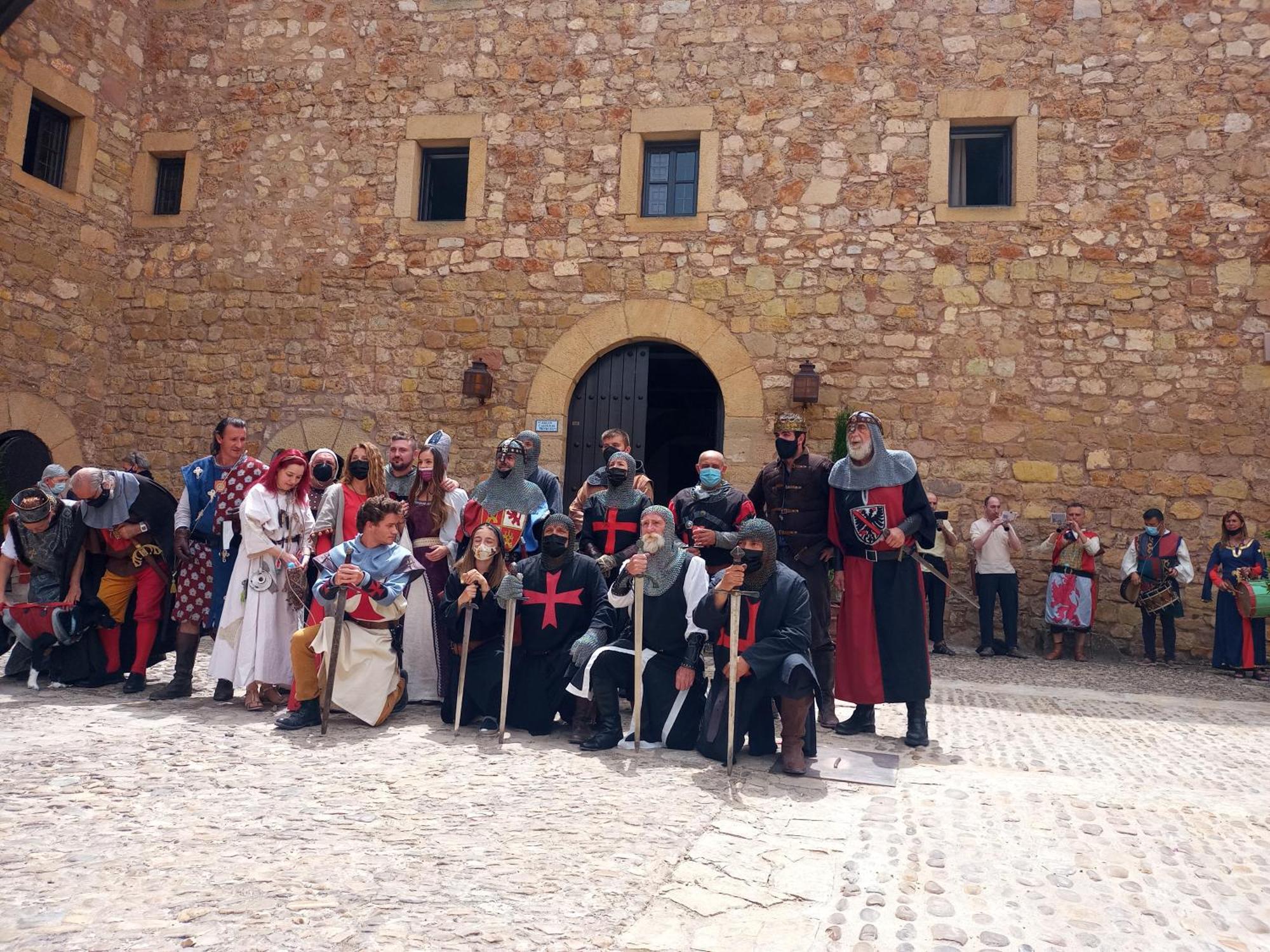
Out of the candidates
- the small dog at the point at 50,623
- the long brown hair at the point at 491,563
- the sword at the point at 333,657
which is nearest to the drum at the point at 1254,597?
the long brown hair at the point at 491,563

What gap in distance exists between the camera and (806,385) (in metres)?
8.31

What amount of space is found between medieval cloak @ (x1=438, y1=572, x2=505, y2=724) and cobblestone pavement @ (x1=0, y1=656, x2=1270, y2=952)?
7.4 inches

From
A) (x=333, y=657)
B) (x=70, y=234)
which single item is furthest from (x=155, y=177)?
(x=333, y=657)

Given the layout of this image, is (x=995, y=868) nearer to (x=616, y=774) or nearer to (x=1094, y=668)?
(x=616, y=774)

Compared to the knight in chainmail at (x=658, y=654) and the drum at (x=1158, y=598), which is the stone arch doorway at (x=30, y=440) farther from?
the drum at (x=1158, y=598)

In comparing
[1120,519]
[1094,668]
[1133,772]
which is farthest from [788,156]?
[1133,772]

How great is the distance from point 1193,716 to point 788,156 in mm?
5763

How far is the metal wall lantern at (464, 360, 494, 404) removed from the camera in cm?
882

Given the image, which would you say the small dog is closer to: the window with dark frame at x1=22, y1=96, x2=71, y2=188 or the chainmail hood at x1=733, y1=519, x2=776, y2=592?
the chainmail hood at x1=733, y1=519, x2=776, y2=592

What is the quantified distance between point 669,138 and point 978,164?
2.93 m

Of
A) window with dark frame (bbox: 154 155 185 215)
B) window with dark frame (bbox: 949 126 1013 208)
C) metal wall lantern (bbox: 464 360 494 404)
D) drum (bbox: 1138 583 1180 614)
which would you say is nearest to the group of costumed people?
metal wall lantern (bbox: 464 360 494 404)

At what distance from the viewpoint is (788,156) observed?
28.7 ft

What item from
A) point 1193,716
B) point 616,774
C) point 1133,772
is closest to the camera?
point 616,774

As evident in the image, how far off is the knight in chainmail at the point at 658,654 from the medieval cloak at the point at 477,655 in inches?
18.9
